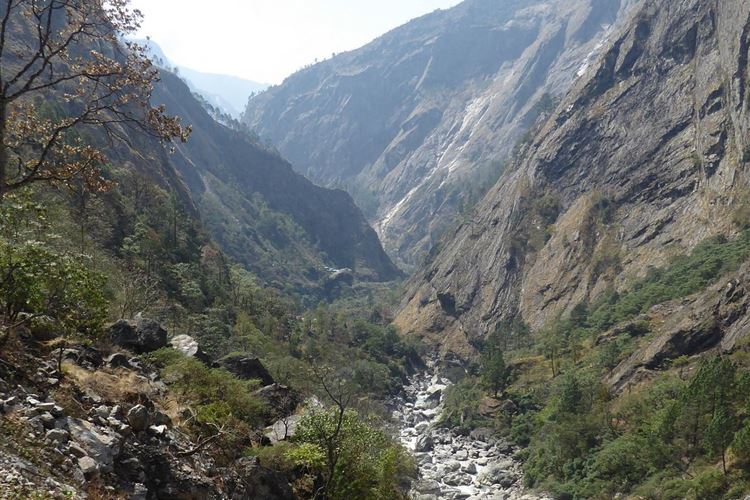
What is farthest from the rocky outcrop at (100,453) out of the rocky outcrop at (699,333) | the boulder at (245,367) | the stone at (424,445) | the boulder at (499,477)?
the rocky outcrop at (699,333)

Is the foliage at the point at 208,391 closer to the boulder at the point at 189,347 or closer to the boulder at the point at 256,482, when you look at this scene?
the boulder at the point at 256,482

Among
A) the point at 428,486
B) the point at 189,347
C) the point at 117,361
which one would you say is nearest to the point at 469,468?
the point at 428,486

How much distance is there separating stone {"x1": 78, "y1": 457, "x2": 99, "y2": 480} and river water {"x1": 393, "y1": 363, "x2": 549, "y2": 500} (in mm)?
36499

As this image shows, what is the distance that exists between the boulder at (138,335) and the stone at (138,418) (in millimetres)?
9164

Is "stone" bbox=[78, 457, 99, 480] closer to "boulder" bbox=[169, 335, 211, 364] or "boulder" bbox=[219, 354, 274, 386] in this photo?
"boulder" bbox=[169, 335, 211, 364]

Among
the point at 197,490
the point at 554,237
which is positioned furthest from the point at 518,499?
the point at 554,237

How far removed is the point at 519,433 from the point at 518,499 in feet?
54.6

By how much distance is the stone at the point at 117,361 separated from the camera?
18.3m

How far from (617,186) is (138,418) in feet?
414

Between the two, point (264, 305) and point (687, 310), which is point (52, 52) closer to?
point (687, 310)

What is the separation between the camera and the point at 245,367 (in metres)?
31.1

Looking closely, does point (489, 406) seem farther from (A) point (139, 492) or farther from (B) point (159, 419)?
(A) point (139, 492)

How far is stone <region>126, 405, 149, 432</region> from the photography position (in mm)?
13992

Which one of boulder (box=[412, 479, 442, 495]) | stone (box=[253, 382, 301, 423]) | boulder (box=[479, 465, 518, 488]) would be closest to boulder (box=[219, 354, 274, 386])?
stone (box=[253, 382, 301, 423])
